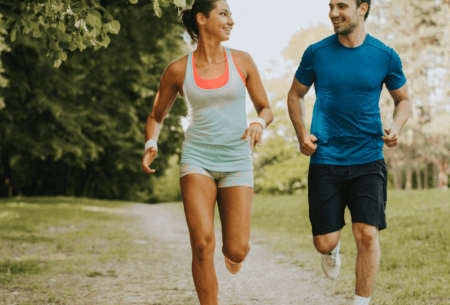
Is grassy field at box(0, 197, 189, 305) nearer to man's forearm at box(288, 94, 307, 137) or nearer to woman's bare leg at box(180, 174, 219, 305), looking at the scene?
woman's bare leg at box(180, 174, 219, 305)

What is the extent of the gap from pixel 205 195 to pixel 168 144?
986 inches

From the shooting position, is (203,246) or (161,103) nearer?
(203,246)

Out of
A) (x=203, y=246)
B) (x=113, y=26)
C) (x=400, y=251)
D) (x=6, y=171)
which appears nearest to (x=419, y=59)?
(x=6, y=171)

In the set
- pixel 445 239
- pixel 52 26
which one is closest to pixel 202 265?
pixel 52 26

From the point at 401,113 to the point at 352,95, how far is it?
45 centimetres

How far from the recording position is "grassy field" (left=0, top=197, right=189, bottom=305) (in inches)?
223

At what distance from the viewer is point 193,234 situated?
12.0 ft

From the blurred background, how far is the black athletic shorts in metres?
2.19

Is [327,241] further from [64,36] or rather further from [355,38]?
[64,36]

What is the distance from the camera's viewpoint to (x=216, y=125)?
147 inches

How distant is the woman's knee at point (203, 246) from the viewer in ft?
11.9

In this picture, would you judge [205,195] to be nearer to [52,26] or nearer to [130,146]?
[52,26]

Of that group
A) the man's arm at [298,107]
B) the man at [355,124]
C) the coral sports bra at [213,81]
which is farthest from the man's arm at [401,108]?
the coral sports bra at [213,81]

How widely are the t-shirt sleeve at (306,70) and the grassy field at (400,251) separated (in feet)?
7.69
